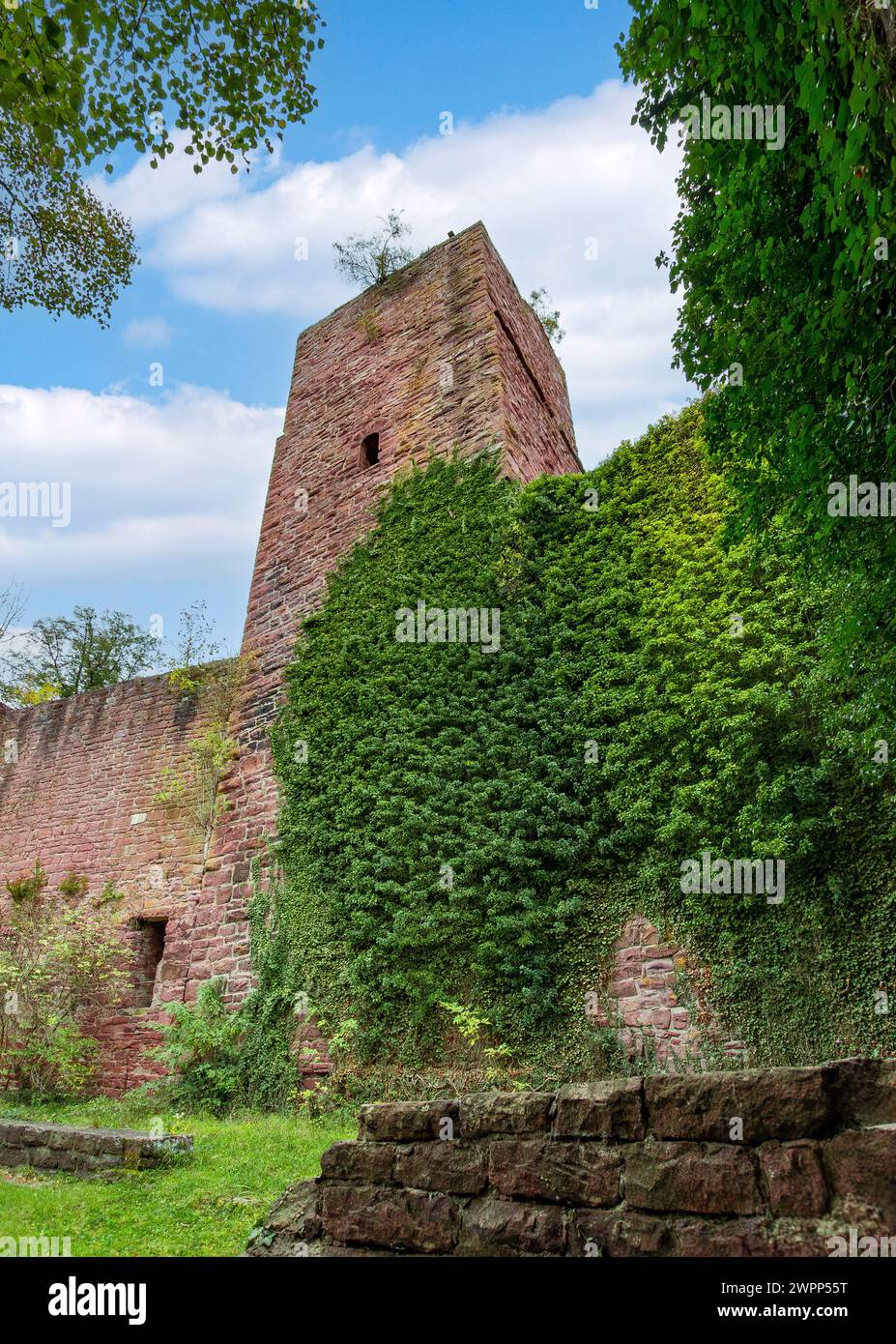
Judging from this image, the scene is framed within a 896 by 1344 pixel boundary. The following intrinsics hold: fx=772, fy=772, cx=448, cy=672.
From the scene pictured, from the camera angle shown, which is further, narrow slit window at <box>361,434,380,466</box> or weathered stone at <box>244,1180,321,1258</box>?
narrow slit window at <box>361,434,380,466</box>

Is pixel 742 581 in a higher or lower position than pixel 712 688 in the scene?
higher

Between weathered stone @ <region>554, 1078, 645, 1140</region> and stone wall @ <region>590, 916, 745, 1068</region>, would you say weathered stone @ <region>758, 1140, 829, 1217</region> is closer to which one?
weathered stone @ <region>554, 1078, 645, 1140</region>

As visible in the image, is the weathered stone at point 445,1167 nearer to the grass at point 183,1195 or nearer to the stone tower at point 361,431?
the grass at point 183,1195

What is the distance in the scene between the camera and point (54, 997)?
9.75m

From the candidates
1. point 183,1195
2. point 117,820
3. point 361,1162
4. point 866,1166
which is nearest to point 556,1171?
point 361,1162

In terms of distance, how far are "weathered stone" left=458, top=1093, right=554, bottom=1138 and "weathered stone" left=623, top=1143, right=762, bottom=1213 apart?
358mm

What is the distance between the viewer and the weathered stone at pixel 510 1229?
2.40 meters

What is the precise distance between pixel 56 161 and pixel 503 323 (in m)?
6.16

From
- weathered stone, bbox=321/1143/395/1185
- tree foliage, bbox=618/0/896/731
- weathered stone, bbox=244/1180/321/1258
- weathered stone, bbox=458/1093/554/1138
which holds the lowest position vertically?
weathered stone, bbox=244/1180/321/1258

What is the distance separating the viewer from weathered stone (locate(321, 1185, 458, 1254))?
2633mm

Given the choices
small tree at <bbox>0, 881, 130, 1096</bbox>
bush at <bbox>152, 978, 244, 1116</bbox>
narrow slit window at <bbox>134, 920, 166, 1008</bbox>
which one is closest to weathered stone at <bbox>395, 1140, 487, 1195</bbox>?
bush at <bbox>152, 978, 244, 1116</bbox>

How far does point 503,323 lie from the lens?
10.5 meters
